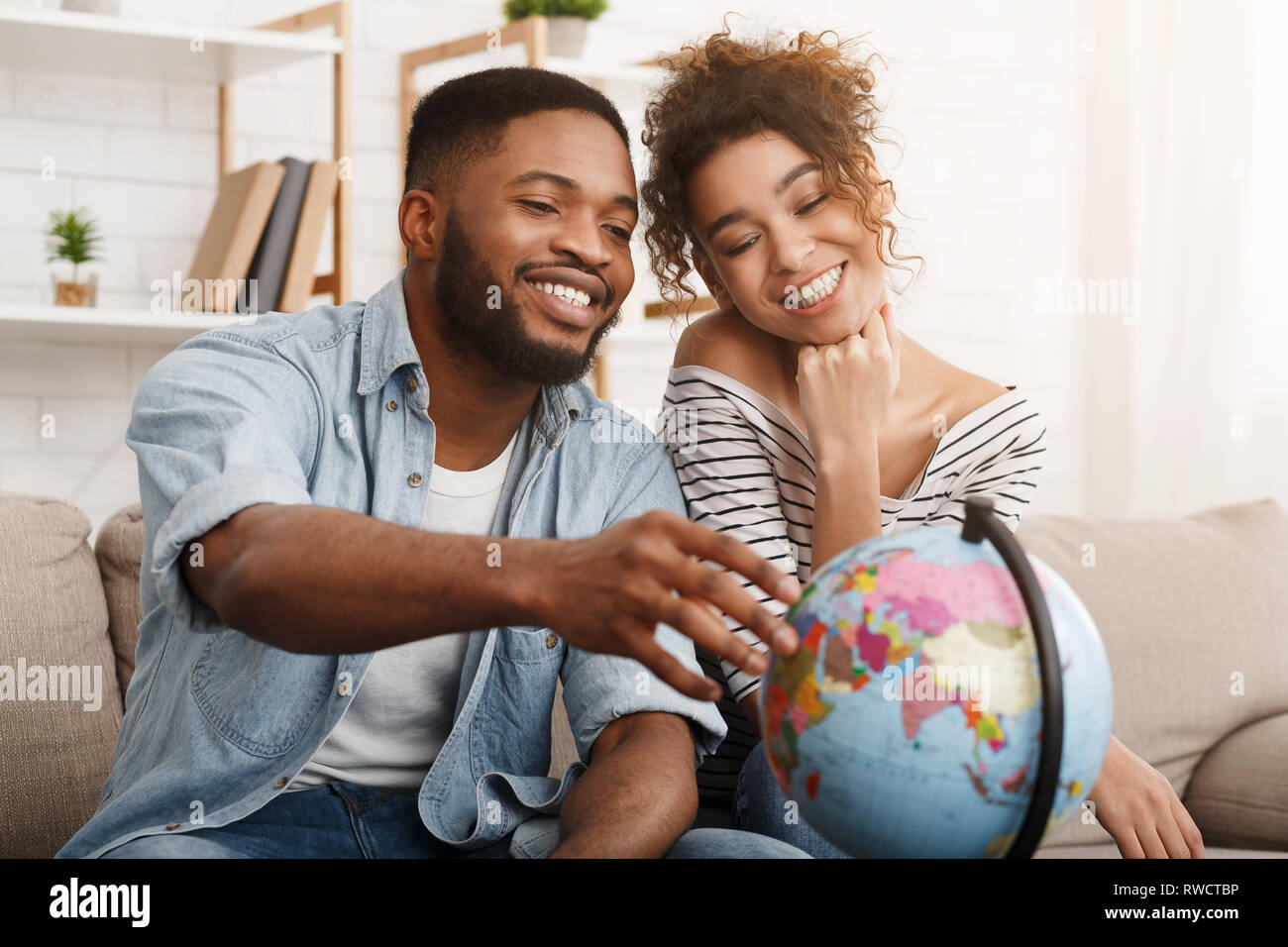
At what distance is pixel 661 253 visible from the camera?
185 cm

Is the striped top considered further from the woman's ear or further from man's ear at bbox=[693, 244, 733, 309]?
the woman's ear

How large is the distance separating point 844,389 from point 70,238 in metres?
1.84

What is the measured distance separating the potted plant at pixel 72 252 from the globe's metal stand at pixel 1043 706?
224 centimetres

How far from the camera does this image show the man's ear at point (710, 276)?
5.82ft

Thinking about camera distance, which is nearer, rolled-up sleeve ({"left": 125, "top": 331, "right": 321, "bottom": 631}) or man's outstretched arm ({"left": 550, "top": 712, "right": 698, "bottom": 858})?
rolled-up sleeve ({"left": 125, "top": 331, "right": 321, "bottom": 631})

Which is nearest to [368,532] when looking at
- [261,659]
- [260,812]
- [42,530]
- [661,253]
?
[261,659]

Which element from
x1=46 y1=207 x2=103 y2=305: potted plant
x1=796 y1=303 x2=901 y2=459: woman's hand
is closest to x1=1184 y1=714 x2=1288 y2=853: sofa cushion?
x1=796 y1=303 x2=901 y2=459: woman's hand

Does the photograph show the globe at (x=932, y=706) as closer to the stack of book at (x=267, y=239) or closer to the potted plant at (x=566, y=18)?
the stack of book at (x=267, y=239)

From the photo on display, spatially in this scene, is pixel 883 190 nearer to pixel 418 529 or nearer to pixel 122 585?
pixel 418 529

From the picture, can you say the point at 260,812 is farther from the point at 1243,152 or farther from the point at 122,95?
the point at 1243,152

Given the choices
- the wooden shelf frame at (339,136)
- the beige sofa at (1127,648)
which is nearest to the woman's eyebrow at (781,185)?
the beige sofa at (1127,648)

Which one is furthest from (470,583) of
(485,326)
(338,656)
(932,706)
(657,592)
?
(485,326)

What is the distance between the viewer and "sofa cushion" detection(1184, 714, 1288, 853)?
7.29ft

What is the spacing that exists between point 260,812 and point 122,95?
2.01m
